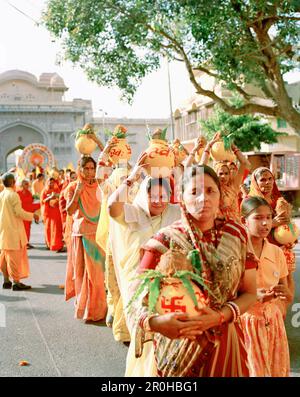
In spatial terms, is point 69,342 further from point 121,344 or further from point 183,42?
point 183,42

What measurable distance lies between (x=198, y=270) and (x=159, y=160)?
4.31 feet

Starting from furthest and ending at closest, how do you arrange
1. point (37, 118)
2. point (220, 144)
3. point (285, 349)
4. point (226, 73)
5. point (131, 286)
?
1. point (37, 118)
2. point (226, 73)
3. point (220, 144)
4. point (285, 349)
5. point (131, 286)

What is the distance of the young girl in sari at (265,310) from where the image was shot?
3.05 meters

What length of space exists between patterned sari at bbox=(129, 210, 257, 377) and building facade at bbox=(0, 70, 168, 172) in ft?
125

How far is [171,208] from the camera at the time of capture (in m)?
3.27

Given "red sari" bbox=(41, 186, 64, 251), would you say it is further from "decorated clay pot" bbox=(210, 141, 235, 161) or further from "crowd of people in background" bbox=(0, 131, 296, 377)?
"decorated clay pot" bbox=(210, 141, 235, 161)

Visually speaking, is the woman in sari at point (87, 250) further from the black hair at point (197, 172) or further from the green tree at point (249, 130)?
the green tree at point (249, 130)

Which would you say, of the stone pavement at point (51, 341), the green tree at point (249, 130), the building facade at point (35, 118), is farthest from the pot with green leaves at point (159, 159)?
the building facade at point (35, 118)

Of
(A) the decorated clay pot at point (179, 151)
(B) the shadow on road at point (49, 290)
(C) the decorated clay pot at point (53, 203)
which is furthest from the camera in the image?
(C) the decorated clay pot at point (53, 203)

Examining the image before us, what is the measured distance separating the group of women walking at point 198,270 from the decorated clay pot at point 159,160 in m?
0.05

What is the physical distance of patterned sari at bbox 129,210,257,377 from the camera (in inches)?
83.4

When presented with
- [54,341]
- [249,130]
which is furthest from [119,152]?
[249,130]
